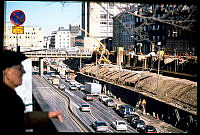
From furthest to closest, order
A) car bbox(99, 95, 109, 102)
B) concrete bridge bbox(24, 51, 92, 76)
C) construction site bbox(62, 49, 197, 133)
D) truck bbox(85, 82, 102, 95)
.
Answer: truck bbox(85, 82, 102, 95)
concrete bridge bbox(24, 51, 92, 76)
car bbox(99, 95, 109, 102)
construction site bbox(62, 49, 197, 133)

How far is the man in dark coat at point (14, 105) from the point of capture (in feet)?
6.14

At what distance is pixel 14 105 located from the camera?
1.90 meters

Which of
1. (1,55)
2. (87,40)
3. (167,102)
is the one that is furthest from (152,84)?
(87,40)

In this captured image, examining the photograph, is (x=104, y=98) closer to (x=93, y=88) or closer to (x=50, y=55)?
(x=93, y=88)

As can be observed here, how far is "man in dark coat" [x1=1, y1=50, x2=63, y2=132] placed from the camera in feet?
6.14

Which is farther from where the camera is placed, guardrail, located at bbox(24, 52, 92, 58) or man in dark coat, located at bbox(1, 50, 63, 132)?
guardrail, located at bbox(24, 52, 92, 58)

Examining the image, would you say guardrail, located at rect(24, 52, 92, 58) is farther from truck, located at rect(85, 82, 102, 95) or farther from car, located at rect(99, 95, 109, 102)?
car, located at rect(99, 95, 109, 102)

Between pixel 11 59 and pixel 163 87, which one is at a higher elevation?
pixel 11 59

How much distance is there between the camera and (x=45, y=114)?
2229 mm

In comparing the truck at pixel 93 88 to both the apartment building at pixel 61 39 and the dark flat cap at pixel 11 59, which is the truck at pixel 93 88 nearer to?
the dark flat cap at pixel 11 59

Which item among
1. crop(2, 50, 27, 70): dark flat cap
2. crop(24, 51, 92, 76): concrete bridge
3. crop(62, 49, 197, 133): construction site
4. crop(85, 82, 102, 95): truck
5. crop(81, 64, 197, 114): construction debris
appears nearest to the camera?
crop(2, 50, 27, 70): dark flat cap

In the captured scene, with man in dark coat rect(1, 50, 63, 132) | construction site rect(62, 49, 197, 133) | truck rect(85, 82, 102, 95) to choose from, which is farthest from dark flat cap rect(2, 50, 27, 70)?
truck rect(85, 82, 102, 95)

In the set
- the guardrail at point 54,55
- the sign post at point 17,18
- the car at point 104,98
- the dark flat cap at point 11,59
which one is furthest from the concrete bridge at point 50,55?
the dark flat cap at point 11,59

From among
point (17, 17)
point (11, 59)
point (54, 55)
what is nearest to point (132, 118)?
point (17, 17)
